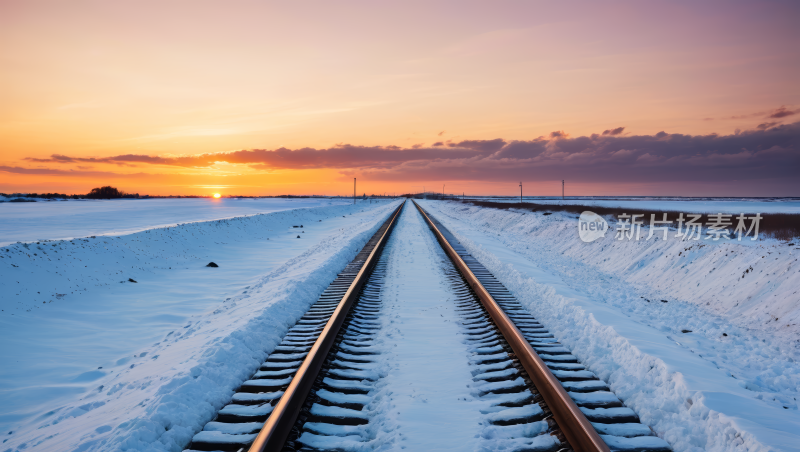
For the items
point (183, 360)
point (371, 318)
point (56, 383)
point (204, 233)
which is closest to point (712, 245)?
point (371, 318)

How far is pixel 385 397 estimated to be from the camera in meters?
4.09

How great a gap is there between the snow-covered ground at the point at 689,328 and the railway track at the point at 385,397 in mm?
479

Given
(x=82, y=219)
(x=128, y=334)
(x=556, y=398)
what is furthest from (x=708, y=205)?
(x=82, y=219)

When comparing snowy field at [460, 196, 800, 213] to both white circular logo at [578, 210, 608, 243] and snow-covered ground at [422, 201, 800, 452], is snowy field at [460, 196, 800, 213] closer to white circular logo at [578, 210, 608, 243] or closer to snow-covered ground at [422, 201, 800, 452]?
white circular logo at [578, 210, 608, 243]

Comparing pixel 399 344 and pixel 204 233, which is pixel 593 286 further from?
pixel 204 233

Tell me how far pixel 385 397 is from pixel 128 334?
557 centimetres

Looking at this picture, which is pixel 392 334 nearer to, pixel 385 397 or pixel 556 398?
pixel 385 397

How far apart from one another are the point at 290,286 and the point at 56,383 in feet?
14.3

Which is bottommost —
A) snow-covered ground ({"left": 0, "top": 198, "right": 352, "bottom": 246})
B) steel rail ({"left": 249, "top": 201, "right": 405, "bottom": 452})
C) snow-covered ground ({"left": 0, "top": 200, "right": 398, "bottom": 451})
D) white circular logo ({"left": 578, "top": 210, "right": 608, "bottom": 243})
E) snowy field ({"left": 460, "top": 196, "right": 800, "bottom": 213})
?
snow-covered ground ({"left": 0, "top": 200, "right": 398, "bottom": 451})

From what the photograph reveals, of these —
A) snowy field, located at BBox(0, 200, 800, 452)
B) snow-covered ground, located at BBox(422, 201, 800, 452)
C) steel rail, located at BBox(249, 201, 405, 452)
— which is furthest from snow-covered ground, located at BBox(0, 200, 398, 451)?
snow-covered ground, located at BBox(422, 201, 800, 452)

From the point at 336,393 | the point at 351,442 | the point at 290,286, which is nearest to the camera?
the point at 351,442

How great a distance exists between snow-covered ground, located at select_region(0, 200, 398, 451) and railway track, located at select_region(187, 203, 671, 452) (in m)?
0.52

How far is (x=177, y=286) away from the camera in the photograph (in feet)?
34.3

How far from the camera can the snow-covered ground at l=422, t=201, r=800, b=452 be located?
3.82 m
